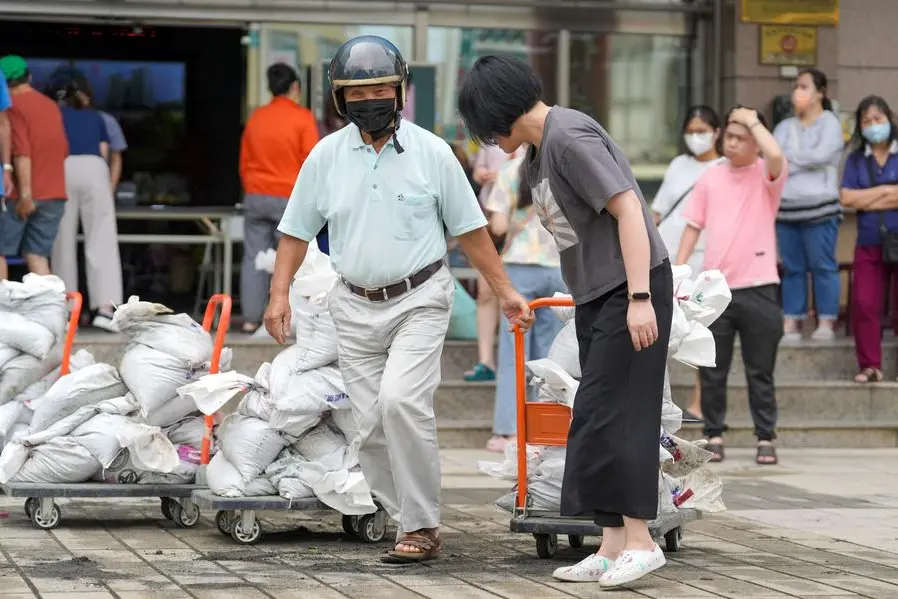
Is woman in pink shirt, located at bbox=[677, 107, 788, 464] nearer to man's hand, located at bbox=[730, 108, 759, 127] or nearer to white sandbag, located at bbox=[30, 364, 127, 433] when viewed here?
man's hand, located at bbox=[730, 108, 759, 127]

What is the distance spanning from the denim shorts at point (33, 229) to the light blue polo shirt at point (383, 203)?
5.24 m

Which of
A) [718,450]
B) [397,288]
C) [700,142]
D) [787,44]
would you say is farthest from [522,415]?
[787,44]

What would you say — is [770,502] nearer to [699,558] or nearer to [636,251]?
[699,558]

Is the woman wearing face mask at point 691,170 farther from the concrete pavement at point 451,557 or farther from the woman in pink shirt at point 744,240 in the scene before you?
the concrete pavement at point 451,557

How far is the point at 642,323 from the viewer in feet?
19.4

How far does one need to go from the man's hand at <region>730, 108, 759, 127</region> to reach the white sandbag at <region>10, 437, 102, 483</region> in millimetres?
4084

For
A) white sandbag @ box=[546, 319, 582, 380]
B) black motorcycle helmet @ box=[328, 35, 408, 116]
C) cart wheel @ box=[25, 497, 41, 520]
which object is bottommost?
cart wheel @ box=[25, 497, 41, 520]

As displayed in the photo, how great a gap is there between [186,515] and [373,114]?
6.90 ft

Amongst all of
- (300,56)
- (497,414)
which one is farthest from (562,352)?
(300,56)

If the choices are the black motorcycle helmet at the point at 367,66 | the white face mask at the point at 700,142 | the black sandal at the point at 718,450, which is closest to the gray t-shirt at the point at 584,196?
the black motorcycle helmet at the point at 367,66

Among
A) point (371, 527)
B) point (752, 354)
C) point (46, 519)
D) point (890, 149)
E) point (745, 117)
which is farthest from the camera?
point (890, 149)

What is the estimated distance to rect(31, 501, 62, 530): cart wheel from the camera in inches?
297

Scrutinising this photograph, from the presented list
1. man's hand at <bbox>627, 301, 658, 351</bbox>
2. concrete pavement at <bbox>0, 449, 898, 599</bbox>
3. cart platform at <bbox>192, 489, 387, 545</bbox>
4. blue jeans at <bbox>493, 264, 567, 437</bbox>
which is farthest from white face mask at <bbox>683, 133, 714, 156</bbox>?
man's hand at <bbox>627, 301, 658, 351</bbox>

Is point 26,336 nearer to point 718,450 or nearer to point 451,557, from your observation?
point 451,557
